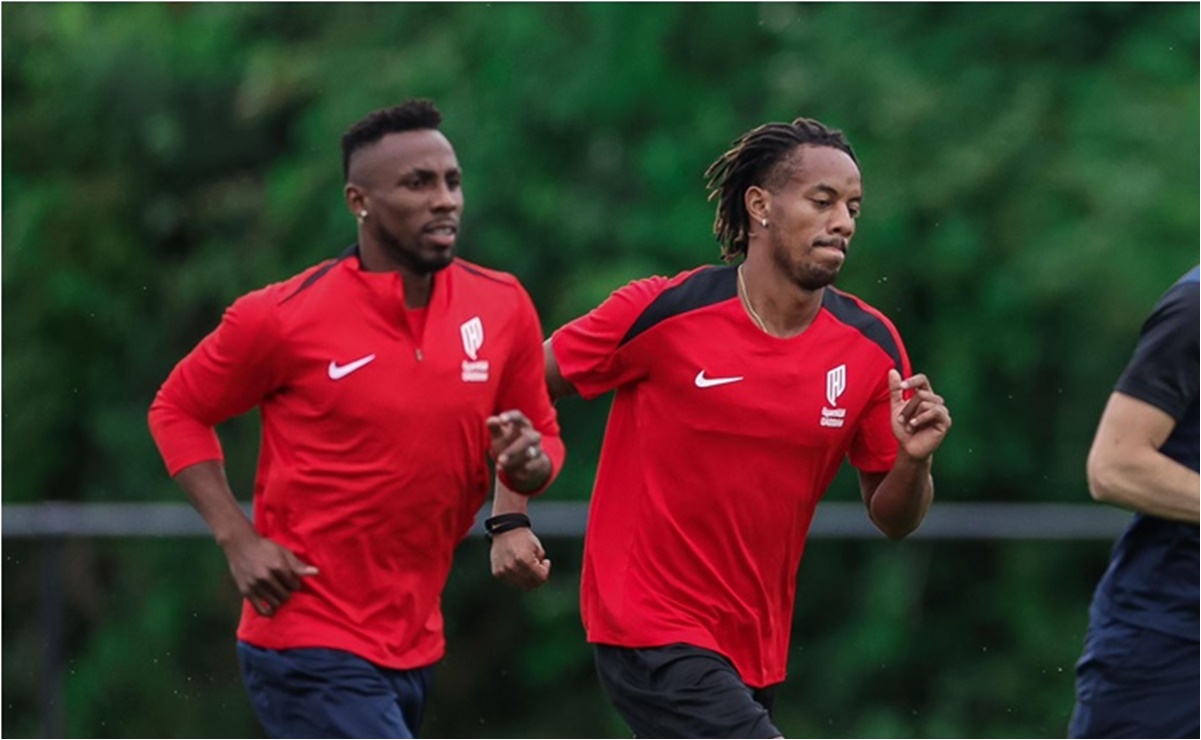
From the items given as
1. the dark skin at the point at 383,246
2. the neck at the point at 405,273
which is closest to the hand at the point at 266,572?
the dark skin at the point at 383,246

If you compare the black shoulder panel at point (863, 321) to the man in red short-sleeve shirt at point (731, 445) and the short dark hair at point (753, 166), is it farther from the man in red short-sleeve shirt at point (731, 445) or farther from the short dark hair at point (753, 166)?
the short dark hair at point (753, 166)

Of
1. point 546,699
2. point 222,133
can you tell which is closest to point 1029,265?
point 546,699

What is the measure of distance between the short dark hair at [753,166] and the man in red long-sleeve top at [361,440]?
2.40 feet

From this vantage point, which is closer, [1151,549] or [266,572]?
[266,572]

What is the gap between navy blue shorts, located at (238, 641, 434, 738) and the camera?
6.40 metres

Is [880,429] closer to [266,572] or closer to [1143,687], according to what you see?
[1143,687]

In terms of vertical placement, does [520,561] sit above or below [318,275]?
below

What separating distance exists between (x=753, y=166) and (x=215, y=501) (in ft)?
6.08

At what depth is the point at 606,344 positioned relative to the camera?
21.7ft

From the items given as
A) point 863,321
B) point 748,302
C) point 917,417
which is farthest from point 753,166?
point 917,417

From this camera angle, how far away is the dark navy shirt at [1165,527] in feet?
21.1

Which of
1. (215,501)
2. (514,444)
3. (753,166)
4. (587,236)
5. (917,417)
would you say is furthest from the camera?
(587,236)

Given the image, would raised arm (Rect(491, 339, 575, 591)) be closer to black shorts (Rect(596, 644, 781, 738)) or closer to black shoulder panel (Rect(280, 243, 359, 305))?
black shorts (Rect(596, 644, 781, 738))

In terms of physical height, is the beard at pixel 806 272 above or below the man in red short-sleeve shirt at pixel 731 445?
above
